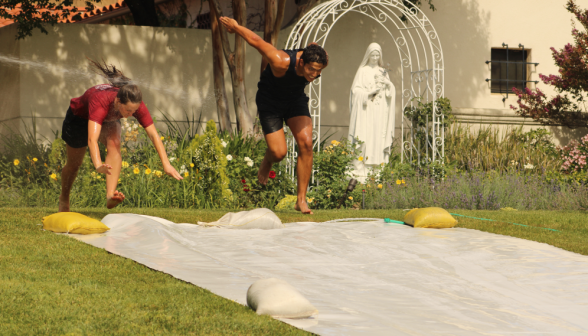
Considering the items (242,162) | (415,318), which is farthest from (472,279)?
(242,162)

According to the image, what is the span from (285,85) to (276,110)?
38 cm

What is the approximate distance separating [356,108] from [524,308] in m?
6.89

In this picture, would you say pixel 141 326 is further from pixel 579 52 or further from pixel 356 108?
pixel 579 52

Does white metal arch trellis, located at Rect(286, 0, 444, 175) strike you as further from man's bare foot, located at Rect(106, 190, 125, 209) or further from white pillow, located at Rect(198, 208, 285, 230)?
man's bare foot, located at Rect(106, 190, 125, 209)

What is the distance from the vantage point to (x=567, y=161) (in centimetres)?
1063

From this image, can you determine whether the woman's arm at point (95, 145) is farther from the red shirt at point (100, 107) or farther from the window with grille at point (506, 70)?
the window with grille at point (506, 70)

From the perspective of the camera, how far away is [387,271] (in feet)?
13.3

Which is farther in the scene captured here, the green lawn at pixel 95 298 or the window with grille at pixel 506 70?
the window with grille at pixel 506 70

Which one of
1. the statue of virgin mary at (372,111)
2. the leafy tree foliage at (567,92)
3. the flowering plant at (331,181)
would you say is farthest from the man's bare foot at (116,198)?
the leafy tree foliage at (567,92)

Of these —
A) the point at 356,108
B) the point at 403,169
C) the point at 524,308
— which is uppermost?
the point at 356,108

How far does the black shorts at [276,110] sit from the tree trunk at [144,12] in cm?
751

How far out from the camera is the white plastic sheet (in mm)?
2898

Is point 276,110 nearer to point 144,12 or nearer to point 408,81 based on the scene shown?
point 408,81

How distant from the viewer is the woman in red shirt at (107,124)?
510cm
